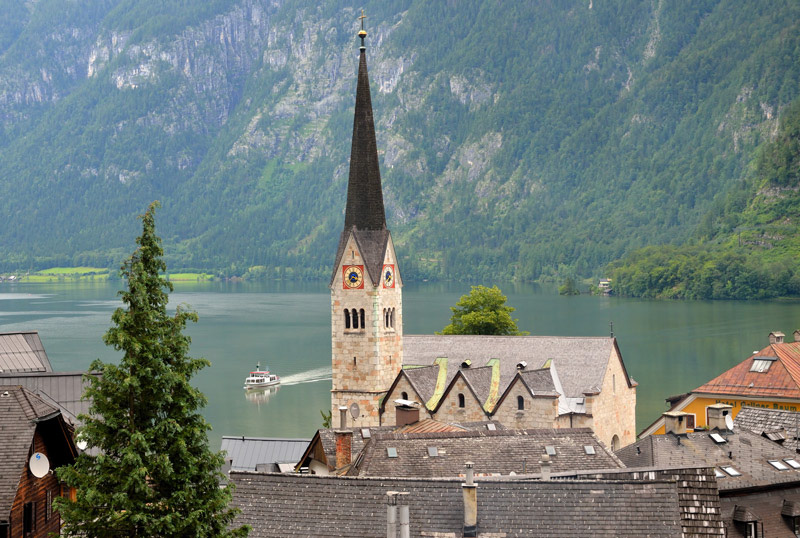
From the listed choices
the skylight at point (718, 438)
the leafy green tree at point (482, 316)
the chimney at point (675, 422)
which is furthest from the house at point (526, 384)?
the leafy green tree at point (482, 316)

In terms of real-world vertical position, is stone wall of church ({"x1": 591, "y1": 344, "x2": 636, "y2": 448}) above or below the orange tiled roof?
below

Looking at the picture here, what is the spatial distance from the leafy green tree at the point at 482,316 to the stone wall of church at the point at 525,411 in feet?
86.1

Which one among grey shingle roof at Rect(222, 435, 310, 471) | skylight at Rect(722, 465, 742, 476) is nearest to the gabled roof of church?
grey shingle roof at Rect(222, 435, 310, 471)

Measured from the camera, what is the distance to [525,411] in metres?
62.0

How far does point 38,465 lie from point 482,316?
199 feet

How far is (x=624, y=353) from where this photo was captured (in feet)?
500

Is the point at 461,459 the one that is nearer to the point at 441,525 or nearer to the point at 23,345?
the point at 441,525

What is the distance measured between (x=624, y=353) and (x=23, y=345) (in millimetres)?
114507

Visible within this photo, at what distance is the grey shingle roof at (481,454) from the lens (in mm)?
39844

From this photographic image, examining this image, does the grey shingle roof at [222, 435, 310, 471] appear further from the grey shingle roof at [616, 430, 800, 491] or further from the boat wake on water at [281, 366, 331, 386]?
the boat wake on water at [281, 366, 331, 386]

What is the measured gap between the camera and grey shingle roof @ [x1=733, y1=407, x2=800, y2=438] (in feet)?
164

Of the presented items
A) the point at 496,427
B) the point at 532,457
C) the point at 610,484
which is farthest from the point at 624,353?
the point at 610,484

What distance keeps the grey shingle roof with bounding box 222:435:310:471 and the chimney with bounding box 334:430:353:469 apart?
10.6 m

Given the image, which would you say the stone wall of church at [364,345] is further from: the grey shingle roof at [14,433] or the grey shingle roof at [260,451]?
the grey shingle roof at [14,433]
